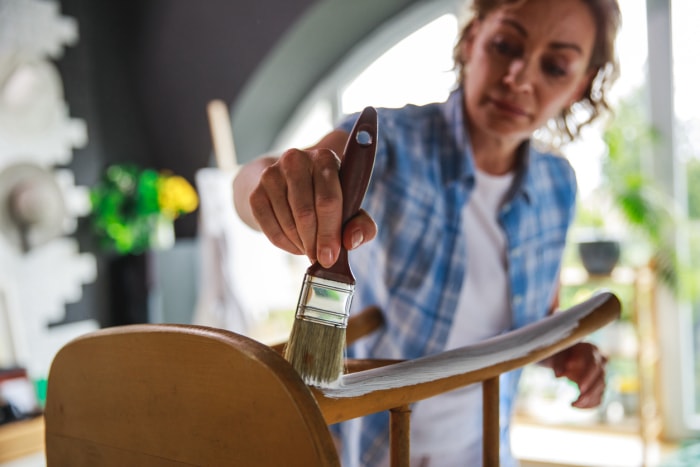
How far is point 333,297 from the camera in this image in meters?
0.46

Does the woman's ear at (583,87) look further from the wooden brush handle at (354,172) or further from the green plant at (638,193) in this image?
the green plant at (638,193)

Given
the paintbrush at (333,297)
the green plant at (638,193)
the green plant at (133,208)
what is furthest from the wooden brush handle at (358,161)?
the green plant at (133,208)

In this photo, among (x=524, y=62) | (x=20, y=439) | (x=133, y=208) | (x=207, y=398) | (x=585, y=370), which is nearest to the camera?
(x=207, y=398)

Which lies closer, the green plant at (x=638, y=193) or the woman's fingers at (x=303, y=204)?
the woman's fingers at (x=303, y=204)

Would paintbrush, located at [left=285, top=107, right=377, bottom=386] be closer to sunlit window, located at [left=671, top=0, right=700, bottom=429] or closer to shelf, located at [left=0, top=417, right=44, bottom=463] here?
shelf, located at [left=0, top=417, right=44, bottom=463]

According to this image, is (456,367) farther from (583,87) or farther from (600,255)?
(600,255)

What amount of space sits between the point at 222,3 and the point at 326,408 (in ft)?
10.4

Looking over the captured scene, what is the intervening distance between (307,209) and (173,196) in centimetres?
276

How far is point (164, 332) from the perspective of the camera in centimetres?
44

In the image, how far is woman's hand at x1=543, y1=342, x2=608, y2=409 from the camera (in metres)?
0.80

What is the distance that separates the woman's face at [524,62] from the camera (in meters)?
0.91

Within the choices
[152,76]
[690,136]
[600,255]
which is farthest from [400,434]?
[152,76]

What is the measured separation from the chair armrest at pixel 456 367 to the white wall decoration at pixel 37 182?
2414 millimetres

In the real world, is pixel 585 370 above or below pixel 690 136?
below
